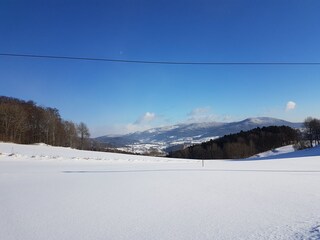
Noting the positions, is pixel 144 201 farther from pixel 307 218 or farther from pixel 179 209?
pixel 307 218

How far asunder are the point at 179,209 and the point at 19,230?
12.5ft

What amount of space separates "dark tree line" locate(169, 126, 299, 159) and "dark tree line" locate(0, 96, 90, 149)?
40853 mm

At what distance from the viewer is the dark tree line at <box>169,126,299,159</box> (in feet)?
362

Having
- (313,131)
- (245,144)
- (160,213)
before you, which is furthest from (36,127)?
(313,131)

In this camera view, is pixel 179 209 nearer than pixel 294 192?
Yes

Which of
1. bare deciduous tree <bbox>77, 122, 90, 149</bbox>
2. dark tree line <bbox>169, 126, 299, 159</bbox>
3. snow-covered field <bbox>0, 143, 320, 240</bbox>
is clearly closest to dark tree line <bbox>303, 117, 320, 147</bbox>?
dark tree line <bbox>169, 126, 299, 159</bbox>

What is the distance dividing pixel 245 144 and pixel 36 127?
73.4 m

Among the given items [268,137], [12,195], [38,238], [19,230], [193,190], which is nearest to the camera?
[38,238]

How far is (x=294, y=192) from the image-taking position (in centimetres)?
1051

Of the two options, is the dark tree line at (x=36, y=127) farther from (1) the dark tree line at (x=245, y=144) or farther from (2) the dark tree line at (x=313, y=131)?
(2) the dark tree line at (x=313, y=131)

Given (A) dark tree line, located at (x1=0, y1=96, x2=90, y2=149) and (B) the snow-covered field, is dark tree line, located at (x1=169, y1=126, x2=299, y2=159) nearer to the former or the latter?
(A) dark tree line, located at (x1=0, y1=96, x2=90, y2=149)

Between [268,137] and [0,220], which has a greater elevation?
[268,137]

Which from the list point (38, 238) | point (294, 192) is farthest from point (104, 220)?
point (294, 192)

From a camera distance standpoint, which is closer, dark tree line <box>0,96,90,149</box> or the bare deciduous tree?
dark tree line <box>0,96,90,149</box>
